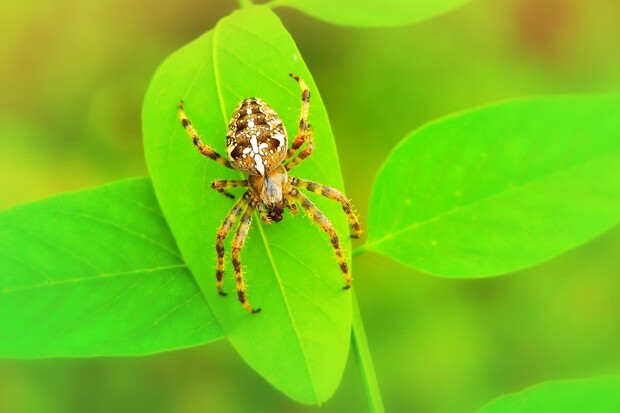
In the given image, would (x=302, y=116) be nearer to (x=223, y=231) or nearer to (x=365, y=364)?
(x=223, y=231)

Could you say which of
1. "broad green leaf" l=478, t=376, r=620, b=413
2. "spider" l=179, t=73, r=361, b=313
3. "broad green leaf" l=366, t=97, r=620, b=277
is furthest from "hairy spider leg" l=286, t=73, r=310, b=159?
"broad green leaf" l=478, t=376, r=620, b=413

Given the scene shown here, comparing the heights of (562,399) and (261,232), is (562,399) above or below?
below

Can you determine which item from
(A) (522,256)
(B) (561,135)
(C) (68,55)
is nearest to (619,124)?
(B) (561,135)

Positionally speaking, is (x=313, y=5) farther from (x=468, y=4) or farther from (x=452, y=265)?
(x=452, y=265)

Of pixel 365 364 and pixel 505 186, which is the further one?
pixel 365 364

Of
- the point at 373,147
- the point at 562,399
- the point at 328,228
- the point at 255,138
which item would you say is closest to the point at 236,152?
the point at 255,138

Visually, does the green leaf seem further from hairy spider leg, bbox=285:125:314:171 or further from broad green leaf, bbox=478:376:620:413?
broad green leaf, bbox=478:376:620:413
